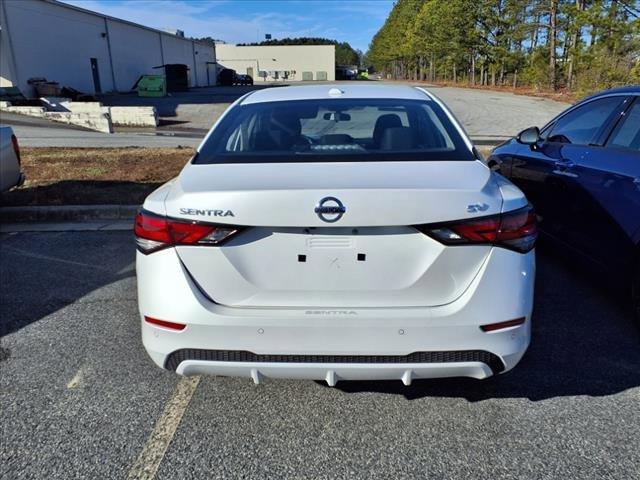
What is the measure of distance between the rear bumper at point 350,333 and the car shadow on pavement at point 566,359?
636 mm

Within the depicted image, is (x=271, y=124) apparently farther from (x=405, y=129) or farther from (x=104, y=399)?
(x=104, y=399)

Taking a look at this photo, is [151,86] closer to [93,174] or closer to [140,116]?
[140,116]

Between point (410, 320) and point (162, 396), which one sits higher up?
point (410, 320)

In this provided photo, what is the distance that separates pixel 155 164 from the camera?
31.1 ft

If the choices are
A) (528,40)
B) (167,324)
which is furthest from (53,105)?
(528,40)

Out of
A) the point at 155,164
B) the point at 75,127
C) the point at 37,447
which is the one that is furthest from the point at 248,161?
the point at 75,127

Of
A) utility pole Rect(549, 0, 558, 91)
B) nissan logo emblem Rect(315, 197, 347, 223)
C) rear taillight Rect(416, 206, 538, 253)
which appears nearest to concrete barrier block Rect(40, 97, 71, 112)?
nissan logo emblem Rect(315, 197, 347, 223)

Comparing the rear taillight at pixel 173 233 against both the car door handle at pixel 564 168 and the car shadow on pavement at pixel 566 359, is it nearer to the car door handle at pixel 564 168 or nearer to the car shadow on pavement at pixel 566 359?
the car shadow on pavement at pixel 566 359

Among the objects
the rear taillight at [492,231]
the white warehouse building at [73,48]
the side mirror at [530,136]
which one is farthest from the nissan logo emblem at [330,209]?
the white warehouse building at [73,48]

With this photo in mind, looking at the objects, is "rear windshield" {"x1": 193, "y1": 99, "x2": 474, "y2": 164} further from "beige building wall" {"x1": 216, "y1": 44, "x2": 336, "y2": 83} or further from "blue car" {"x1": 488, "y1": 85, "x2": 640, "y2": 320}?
"beige building wall" {"x1": 216, "y1": 44, "x2": 336, "y2": 83}

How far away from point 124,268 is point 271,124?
2.50 meters

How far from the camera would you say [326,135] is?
303 centimetres

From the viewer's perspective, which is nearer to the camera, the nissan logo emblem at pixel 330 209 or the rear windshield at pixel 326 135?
the nissan logo emblem at pixel 330 209

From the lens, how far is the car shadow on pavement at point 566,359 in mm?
2779
